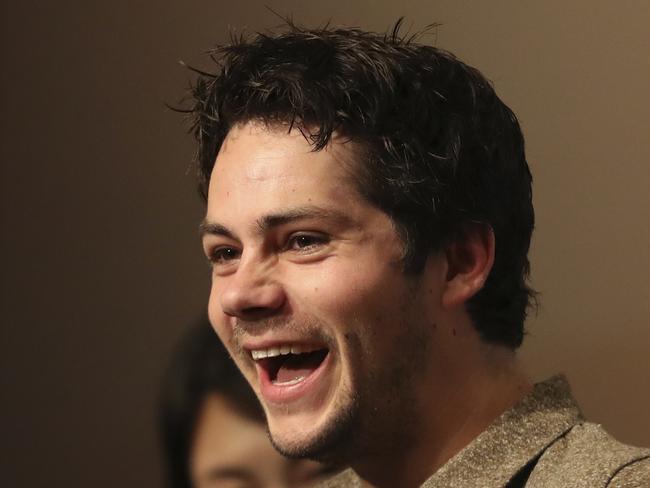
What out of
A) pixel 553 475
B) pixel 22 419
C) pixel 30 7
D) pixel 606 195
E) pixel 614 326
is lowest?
pixel 22 419

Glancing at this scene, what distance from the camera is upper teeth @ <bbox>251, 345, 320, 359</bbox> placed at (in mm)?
1188

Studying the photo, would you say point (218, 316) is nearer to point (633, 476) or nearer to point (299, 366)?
point (299, 366)

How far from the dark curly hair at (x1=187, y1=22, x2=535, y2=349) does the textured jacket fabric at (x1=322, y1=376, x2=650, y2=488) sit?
3.9 inches

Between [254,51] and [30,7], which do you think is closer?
[254,51]

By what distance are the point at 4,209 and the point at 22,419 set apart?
36 cm

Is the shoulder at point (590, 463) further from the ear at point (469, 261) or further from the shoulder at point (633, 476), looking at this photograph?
the ear at point (469, 261)

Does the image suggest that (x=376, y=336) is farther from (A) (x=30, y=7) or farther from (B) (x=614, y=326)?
(A) (x=30, y=7)

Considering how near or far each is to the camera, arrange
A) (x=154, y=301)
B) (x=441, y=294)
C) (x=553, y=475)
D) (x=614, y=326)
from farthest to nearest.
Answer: (x=154, y=301)
(x=614, y=326)
(x=441, y=294)
(x=553, y=475)

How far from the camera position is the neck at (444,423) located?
Result: 121cm

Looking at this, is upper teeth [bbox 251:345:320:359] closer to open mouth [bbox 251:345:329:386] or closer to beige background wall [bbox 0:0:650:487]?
open mouth [bbox 251:345:329:386]

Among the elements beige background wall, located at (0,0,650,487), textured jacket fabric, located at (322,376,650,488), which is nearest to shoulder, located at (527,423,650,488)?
textured jacket fabric, located at (322,376,650,488)

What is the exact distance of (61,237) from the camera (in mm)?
2086

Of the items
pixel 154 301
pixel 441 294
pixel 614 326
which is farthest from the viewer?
pixel 154 301

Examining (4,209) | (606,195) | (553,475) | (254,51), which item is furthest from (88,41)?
(553,475)
